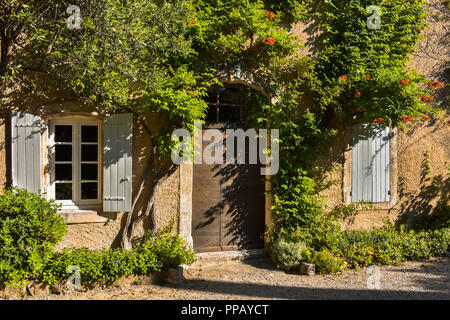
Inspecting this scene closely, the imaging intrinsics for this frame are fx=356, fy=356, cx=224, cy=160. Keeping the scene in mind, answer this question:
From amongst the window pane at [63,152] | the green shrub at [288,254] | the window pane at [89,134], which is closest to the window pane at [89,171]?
the window pane at [63,152]

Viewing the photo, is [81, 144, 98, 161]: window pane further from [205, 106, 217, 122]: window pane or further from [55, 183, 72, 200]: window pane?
[205, 106, 217, 122]: window pane

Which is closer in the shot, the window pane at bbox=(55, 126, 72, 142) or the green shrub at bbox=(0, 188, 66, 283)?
the green shrub at bbox=(0, 188, 66, 283)

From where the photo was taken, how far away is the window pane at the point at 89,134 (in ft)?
17.3

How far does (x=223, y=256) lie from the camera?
5.77 meters

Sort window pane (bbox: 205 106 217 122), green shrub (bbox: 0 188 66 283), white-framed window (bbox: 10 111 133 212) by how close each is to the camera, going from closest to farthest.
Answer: green shrub (bbox: 0 188 66 283) < white-framed window (bbox: 10 111 133 212) < window pane (bbox: 205 106 217 122)

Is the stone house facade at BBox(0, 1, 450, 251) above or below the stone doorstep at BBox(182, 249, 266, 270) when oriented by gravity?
above

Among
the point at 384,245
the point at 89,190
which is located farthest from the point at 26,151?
the point at 384,245

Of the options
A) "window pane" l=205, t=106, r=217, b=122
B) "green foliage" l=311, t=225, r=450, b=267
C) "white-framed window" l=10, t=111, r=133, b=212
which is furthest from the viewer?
"window pane" l=205, t=106, r=217, b=122

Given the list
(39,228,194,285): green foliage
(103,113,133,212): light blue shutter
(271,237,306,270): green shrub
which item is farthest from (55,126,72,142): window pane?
(271,237,306,270): green shrub

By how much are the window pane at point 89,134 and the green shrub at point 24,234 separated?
1201mm

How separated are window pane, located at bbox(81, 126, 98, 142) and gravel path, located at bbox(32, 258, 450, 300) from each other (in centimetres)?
213

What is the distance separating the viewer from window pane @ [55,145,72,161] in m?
5.19

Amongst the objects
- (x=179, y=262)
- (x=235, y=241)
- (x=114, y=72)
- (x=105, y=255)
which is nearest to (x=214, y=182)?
(x=235, y=241)

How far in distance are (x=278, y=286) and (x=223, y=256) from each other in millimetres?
1206
